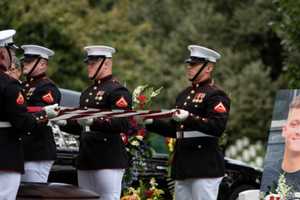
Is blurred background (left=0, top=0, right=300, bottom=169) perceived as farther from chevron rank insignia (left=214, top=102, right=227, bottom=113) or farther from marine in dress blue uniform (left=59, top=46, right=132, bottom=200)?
chevron rank insignia (left=214, top=102, right=227, bottom=113)

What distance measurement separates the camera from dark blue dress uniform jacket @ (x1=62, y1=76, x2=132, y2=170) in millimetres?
9273

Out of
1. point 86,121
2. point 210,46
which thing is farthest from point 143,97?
point 210,46

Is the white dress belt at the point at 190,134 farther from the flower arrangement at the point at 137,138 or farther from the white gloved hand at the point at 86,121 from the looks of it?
the flower arrangement at the point at 137,138

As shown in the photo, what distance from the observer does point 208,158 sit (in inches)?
361

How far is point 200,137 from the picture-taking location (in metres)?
9.16

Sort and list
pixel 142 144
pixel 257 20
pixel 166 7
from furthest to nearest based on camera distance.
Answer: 1. pixel 166 7
2. pixel 257 20
3. pixel 142 144

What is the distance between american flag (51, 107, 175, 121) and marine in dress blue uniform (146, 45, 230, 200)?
0.30 metres

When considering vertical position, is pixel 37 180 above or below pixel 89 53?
below

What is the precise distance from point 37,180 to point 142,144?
225 cm

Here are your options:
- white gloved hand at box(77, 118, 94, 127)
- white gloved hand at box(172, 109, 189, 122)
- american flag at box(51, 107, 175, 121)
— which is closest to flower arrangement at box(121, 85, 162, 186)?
white gloved hand at box(77, 118, 94, 127)

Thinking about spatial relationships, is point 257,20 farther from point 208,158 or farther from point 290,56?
point 208,158

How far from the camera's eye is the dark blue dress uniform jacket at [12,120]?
8.08 m

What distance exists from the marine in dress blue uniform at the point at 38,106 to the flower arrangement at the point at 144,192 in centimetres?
134

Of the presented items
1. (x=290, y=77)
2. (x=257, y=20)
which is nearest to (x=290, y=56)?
(x=290, y=77)
